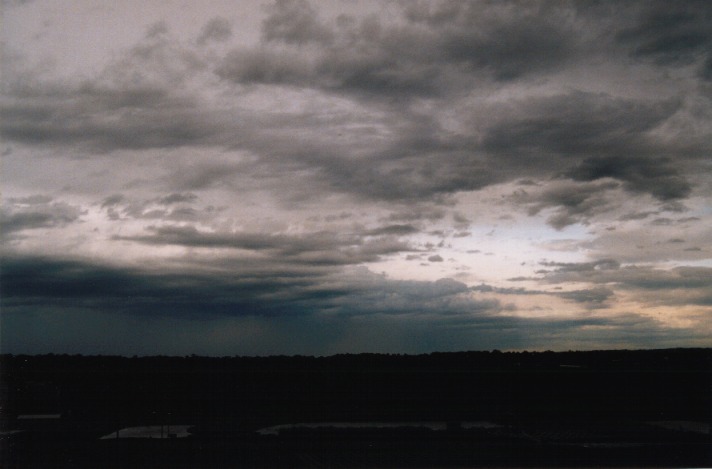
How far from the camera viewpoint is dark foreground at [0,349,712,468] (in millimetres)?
24297

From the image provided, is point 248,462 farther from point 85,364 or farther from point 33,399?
point 85,364

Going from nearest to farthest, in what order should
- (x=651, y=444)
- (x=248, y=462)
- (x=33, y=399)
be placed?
1. (x=248, y=462)
2. (x=651, y=444)
3. (x=33, y=399)

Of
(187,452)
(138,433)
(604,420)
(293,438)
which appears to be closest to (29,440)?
(138,433)

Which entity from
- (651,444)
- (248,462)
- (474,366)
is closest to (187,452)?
(248,462)

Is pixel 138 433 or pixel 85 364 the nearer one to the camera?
pixel 138 433

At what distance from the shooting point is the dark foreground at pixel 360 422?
24297mm

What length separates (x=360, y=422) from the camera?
38.4m

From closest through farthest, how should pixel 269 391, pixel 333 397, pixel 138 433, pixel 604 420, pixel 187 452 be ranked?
pixel 187 452
pixel 138 433
pixel 604 420
pixel 333 397
pixel 269 391

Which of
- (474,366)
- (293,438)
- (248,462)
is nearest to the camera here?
(248,462)

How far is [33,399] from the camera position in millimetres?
45094

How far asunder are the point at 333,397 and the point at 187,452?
33.9 metres

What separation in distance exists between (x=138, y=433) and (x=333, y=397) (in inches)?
1116

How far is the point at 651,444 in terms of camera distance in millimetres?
27188

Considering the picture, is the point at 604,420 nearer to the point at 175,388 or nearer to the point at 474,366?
the point at 175,388
